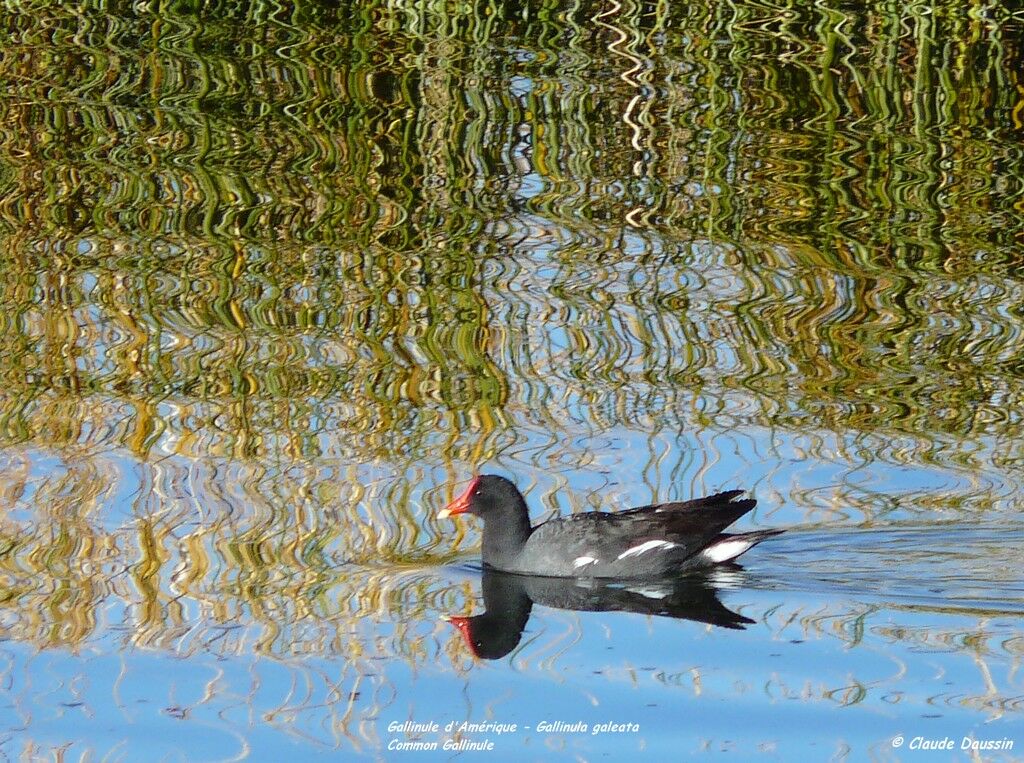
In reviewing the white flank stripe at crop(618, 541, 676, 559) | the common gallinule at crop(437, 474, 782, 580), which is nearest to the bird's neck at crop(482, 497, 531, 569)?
the common gallinule at crop(437, 474, 782, 580)

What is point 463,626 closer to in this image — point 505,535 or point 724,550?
point 505,535

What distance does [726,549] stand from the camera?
7070 mm

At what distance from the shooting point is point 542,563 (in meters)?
7.20

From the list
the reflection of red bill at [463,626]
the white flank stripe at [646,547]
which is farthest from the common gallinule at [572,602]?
the white flank stripe at [646,547]

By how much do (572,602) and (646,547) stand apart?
1.25 ft

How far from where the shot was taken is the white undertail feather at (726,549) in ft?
23.1

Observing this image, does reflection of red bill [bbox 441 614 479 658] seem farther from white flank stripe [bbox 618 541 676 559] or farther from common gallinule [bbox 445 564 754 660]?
white flank stripe [bbox 618 541 676 559]

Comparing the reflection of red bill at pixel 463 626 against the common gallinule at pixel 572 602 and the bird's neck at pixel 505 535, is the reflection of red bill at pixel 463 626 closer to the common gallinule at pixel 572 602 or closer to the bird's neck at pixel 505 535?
the common gallinule at pixel 572 602

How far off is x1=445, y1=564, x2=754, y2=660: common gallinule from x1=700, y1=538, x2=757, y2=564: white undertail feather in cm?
9

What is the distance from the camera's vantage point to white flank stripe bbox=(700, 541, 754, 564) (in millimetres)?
7043

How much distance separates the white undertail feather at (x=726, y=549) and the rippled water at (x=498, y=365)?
10 centimetres

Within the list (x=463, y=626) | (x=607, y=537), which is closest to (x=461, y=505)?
(x=607, y=537)

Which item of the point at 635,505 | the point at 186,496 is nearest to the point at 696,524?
the point at 635,505

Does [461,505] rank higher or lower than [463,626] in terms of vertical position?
higher
